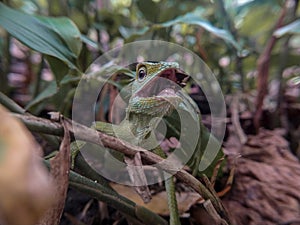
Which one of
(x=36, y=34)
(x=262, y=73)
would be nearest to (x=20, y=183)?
(x=36, y=34)

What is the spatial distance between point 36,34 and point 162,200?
468 mm

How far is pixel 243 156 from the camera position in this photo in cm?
104

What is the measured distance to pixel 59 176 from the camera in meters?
0.42

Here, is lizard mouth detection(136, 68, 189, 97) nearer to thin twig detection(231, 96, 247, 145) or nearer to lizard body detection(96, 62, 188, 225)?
lizard body detection(96, 62, 188, 225)

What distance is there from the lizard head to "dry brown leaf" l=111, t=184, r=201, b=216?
0.83ft

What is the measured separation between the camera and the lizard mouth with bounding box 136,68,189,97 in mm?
674

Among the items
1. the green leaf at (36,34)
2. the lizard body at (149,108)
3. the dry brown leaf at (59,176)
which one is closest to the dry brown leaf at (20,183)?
the dry brown leaf at (59,176)

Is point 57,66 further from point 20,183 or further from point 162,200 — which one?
point 20,183

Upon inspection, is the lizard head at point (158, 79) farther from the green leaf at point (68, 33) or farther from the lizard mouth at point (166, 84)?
the green leaf at point (68, 33)

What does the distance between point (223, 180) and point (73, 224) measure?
1.28 ft

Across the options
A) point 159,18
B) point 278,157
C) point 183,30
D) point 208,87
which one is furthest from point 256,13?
point 278,157

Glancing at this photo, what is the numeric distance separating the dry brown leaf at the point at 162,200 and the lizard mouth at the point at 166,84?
25 cm

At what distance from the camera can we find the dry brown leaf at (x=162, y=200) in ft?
2.62

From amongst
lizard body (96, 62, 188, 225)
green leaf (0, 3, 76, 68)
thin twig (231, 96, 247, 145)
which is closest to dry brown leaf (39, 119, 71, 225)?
lizard body (96, 62, 188, 225)
